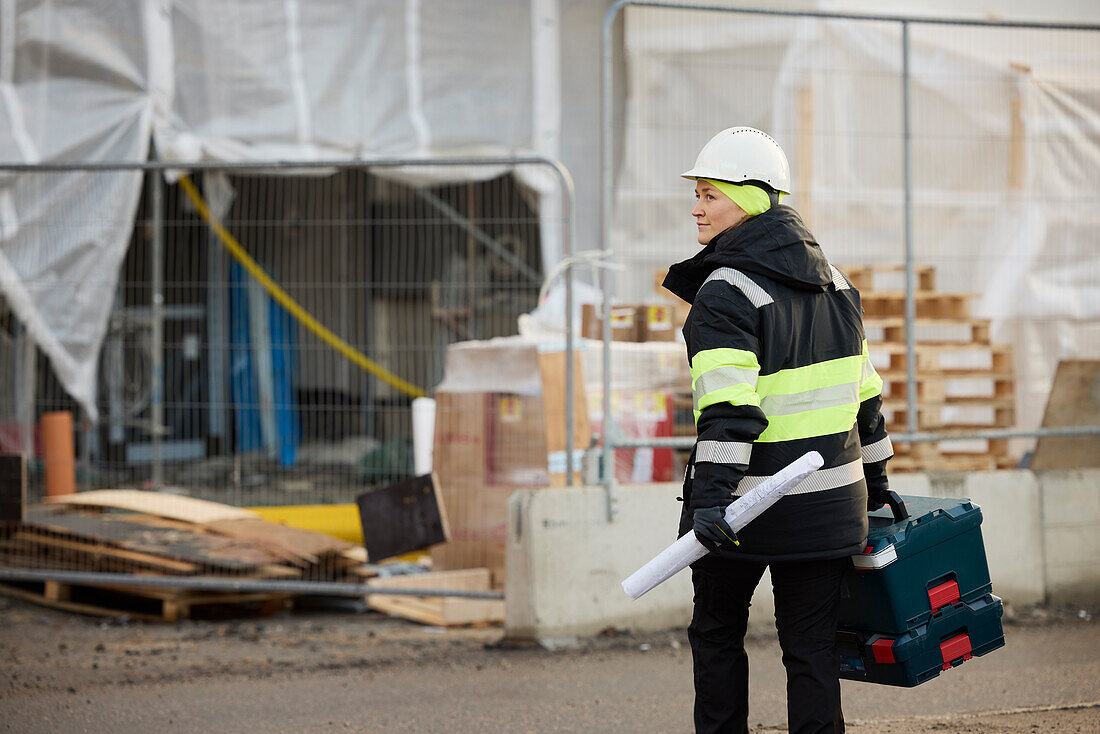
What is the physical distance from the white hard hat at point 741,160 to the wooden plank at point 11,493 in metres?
5.31

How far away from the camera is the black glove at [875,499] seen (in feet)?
11.6

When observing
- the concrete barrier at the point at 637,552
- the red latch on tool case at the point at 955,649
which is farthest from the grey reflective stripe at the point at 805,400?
the concrete barrier at the point at 637,552

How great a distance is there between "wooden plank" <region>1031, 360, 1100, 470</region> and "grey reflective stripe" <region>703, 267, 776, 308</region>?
4552mm

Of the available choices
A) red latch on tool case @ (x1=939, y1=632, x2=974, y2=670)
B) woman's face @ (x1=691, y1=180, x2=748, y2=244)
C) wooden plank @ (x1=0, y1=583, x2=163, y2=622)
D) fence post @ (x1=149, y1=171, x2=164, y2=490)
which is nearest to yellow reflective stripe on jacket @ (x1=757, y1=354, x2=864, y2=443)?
woman's face @ (x1=691, y1=180, x2=748, y2=244)

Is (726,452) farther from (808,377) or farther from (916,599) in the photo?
Answer: (916,599)

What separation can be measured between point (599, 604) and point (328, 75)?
6.43 m

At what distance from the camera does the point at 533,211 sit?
10305mm

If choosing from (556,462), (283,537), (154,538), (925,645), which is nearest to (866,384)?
(925,645)

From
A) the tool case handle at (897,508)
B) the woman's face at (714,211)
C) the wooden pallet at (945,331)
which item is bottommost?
the tool case handle at (897,508)

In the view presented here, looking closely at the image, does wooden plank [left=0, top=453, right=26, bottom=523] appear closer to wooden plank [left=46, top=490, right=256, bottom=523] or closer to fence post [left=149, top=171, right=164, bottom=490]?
wooden plank [left=46, top=490, right=256, bottom=523]

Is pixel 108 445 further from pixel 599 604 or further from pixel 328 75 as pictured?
pixel 599 604

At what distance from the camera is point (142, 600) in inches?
282

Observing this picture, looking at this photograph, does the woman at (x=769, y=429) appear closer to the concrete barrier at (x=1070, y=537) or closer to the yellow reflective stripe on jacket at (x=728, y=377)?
the yellow reflective stripe on jacket at (x=728, y=377)

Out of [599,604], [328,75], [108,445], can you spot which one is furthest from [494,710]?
[328,75]
